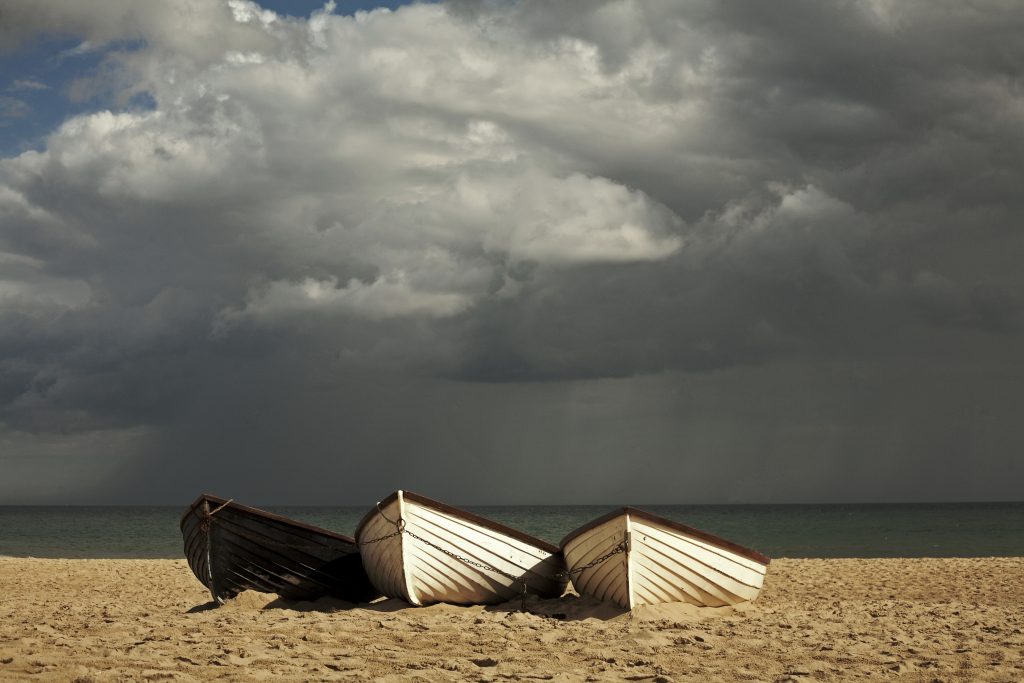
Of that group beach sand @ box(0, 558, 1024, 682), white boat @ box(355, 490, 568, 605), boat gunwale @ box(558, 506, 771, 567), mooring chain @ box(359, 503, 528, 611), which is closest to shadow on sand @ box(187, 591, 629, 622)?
beach sand @ box(0, 558, 1024, 682)

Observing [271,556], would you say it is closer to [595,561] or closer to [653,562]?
[595,561]

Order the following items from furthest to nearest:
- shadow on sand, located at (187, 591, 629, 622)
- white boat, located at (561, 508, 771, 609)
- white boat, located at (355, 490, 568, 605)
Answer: white boat, located at (355, 490, 568, 605), shadow on sand, located at (187, 591, 629, 622), white boat, located at (561, 508, 771, 609)

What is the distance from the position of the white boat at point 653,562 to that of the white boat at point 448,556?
2.57 feet

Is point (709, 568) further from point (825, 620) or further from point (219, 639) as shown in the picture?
point (219, 639)

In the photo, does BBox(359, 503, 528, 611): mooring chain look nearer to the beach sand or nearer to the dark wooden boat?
the beach sand

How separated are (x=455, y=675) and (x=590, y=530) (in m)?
4.29

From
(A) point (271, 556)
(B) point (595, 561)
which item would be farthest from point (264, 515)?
(B) point (595, 561)

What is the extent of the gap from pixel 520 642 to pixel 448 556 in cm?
309

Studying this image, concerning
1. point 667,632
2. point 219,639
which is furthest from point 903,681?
point 219,639

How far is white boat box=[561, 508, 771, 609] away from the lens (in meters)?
11.7

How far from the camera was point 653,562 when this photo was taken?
11805mm

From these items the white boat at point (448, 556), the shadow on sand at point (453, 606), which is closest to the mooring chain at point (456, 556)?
the white boat at point (448, 556)

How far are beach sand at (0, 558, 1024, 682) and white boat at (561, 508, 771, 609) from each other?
234 mm

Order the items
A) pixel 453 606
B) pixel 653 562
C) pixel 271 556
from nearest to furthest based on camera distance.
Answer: pixel 653 562
pixel 453 606
pixel 271 556
